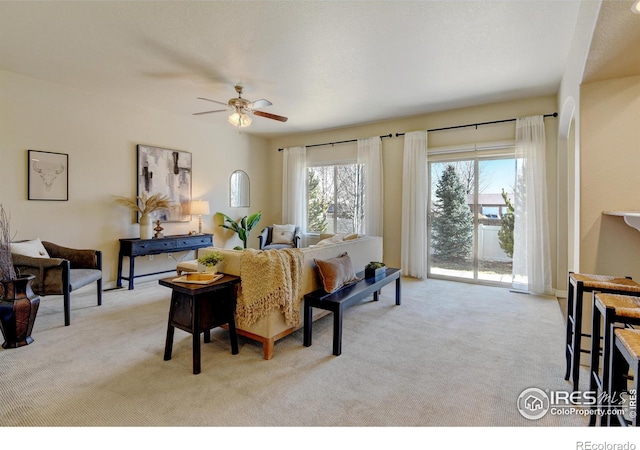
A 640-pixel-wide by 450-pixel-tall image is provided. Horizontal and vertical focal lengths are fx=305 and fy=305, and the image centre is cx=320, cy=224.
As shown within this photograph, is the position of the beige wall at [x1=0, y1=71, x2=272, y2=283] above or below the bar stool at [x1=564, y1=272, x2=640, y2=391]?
above

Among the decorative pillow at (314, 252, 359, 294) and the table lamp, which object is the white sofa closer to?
the decorative pillow at (314, 252, 359, 294)

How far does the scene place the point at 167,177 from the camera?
17.0 ft

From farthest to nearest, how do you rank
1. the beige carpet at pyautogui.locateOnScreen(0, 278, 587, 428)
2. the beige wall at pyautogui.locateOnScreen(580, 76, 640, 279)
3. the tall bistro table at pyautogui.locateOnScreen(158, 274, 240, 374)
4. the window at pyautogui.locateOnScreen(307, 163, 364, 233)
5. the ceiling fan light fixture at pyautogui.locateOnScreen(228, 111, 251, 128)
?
the window at pyautogui.locateOnScreen(307, 163, 364, 233), the ceiling fan light fixture at pyautogui.locateOnScreen(228, 111, 251, 128), the beige wall at pyautogui.locateOnScreen(580, 76, 640, 279), the tall bistro table at pyautogui.locateOnScreen(158, 274, 240, 374), the beige carpet at pyautogui.locateOnScreen(0, 278, 587, 428)

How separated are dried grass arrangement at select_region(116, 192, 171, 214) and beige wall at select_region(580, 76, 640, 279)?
5.21 m

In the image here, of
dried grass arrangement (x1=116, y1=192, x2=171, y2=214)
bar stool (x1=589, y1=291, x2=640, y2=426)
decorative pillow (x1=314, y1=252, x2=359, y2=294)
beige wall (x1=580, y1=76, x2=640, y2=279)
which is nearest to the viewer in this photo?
bar stool (x1=589, y1=291, x2=640, y2=426)

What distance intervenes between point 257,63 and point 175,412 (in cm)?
329

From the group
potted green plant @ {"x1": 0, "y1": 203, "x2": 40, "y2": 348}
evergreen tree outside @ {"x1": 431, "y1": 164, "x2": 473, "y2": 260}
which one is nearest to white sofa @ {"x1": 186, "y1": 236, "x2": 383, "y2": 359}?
potted green plant @ {"x1": 0, "y1": 203, "x2": 40, "y2": 348}

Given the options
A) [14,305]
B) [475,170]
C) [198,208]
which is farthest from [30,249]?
[475,170]

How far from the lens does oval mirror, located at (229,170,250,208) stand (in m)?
6.34

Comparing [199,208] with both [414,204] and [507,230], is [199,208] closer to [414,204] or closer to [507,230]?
[414,204]

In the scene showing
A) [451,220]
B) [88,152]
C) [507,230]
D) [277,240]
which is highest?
[88,152]

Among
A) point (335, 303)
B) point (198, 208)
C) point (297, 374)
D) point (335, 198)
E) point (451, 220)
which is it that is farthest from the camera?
point (335, 198)

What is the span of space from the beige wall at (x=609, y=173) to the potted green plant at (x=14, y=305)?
184 inches

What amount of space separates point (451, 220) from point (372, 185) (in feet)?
4.88
